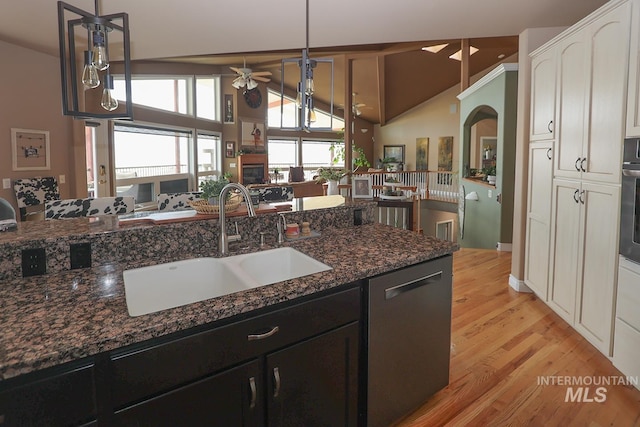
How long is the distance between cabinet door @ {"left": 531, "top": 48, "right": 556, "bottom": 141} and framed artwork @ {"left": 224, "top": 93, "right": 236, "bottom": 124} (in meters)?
8.23

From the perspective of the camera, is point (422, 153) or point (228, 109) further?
point (422, 153)

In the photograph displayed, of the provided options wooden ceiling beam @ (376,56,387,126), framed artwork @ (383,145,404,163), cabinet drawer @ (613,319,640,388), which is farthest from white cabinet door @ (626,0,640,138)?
framed artwork @ (383,145,404,163)

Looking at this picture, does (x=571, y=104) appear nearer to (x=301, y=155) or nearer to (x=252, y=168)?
(x=252, y=168)

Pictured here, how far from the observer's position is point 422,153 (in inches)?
530

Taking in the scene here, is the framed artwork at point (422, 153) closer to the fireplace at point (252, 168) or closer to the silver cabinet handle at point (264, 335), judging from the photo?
the fireplace at point (252, 168)

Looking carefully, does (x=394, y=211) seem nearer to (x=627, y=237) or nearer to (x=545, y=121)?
(x=545, y=121)

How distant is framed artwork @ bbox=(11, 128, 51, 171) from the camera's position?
4277mm

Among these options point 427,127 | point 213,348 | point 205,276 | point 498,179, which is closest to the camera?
point 213,348

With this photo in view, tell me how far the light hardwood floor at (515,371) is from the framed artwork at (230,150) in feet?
26.4

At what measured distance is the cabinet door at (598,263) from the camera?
7.52 feet

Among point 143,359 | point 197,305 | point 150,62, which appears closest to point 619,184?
point 197,305

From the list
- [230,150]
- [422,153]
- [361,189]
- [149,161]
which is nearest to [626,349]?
[361,189]

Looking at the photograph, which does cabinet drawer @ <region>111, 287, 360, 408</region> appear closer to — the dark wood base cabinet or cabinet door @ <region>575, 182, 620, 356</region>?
the dark wood base cabinet

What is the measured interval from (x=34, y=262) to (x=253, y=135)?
9.67m
